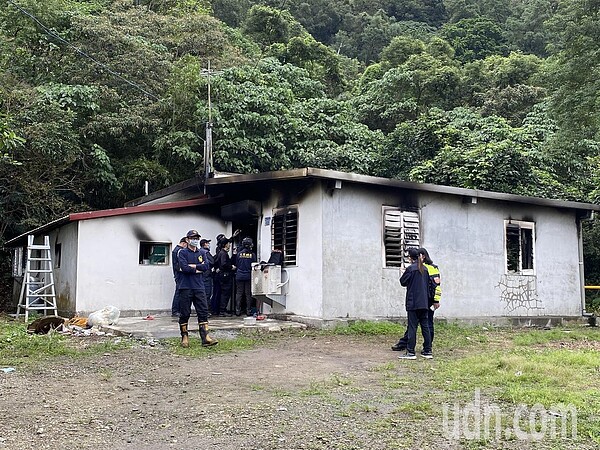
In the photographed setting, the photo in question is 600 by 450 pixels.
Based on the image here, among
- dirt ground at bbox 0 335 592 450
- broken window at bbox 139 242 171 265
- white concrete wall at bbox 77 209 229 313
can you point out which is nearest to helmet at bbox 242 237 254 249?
white concrete wall at bbox 77 209 229 313

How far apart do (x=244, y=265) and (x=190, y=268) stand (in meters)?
3.96

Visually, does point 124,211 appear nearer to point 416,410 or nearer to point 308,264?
point 308,264

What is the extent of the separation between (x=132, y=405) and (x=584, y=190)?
18143mm

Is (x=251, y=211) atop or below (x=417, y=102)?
below

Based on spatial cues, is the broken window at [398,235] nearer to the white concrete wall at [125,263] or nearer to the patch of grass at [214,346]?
the patch of grass at [214,346]

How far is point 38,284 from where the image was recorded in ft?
49.6

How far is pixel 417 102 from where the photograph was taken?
30.3 meters

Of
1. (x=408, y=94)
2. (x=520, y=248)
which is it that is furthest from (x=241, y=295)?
(x=408, y=94)

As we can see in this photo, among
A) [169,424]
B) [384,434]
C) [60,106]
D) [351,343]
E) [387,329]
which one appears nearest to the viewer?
[384,434]

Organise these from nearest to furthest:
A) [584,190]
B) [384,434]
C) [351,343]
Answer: [384,434]
[351,343]
[584,190]

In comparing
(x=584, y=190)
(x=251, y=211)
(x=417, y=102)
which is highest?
(x=417, y=102)

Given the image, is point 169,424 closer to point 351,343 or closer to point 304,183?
point 351,343

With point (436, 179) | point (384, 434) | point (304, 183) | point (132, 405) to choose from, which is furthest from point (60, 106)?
point (384, 434)

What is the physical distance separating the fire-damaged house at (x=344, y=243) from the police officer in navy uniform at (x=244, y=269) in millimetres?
423
